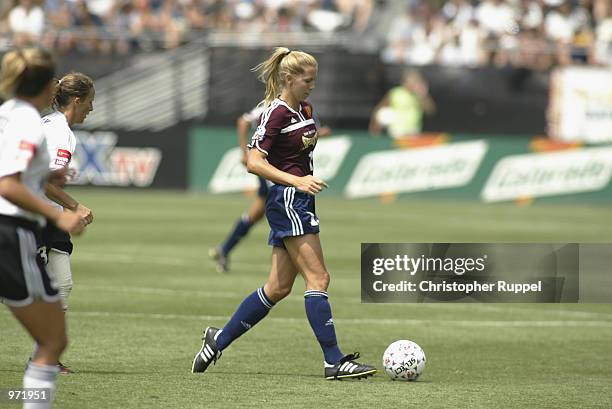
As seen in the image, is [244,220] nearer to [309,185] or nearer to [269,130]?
[269,130]

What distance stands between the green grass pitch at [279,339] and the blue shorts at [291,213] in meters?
1.00

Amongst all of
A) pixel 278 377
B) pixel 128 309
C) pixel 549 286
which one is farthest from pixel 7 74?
pixel 128 309

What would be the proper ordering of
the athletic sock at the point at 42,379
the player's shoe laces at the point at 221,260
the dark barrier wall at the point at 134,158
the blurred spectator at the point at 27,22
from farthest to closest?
the blurred spectator at the point at 27,22
the dark barrier wall at the point at 134,158
the player's shoe laces at the point at 221,260
the athletic sock at the point at 42,379

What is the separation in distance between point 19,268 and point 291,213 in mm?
2821

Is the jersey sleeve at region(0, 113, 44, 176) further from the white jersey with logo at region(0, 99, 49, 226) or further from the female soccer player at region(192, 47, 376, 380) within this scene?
the female soccer player at region(192, 47, 376, 380)

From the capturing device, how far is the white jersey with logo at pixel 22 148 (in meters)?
5.95

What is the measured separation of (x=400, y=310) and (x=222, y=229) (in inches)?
327

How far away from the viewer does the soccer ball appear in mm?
8664

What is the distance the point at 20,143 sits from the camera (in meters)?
5.97

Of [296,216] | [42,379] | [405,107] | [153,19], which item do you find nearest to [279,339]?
[296,216]

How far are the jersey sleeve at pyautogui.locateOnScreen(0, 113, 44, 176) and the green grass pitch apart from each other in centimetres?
199

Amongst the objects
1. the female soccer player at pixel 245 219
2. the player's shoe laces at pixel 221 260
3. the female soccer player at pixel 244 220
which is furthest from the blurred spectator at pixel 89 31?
the player's shoe laces at pixel 221 260

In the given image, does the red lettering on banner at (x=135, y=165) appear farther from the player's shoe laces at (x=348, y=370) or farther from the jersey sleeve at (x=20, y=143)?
the jersey sleeve at (x=20, y=143)

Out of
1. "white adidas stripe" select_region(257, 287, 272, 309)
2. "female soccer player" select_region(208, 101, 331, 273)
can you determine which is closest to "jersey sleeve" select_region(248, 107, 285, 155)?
"white adidas stripe" select_region(257, 287, 272, 309)
